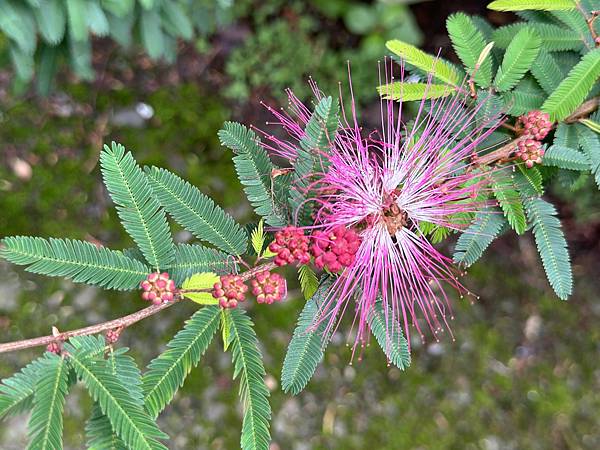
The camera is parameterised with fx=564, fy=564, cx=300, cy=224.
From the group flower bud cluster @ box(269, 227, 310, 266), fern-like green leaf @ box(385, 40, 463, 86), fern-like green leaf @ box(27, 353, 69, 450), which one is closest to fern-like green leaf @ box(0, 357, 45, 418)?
fern-like green leaf @ box(27, 353, 69, 450)

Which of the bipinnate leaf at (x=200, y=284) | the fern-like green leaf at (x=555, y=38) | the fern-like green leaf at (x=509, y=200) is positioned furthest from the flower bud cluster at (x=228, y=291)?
the fern-like green leaf at (x=555, y=38)

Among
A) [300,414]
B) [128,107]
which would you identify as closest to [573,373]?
[300,414]

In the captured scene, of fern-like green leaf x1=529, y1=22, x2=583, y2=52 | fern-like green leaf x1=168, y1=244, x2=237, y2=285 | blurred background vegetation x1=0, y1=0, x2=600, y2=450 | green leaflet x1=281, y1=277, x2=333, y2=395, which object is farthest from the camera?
blurred background vegetation x1=0, y1=0, x2=600, y2=450

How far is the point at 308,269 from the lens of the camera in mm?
1540

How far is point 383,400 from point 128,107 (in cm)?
234

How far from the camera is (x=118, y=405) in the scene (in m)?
1.26

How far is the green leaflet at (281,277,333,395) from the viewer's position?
5.11 feet

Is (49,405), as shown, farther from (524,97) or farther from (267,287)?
(524,97)

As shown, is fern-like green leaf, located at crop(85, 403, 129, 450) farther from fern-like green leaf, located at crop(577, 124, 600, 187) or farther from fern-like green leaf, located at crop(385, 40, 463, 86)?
fern-like green leaf, located at crop(577, 124, 600, 187)

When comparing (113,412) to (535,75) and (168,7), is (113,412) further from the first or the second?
(168,7)

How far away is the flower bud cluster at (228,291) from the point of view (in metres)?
1.35

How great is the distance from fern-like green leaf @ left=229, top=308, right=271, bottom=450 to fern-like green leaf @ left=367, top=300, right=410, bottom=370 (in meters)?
0.37

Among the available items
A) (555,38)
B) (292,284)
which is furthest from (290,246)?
(292,284)

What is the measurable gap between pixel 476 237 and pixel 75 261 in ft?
3.71
